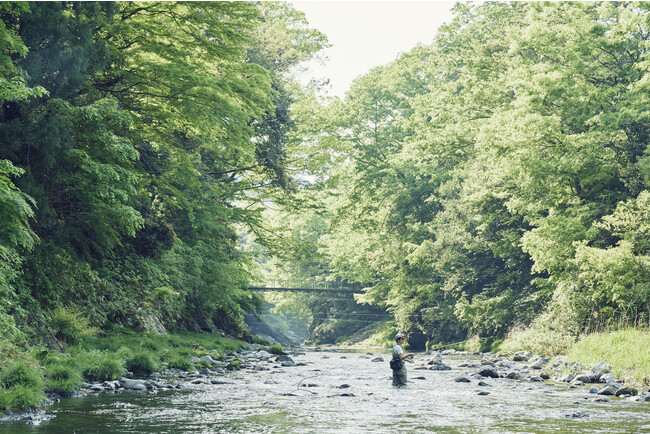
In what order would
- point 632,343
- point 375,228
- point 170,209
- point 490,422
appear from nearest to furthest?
1. point 490,422
2. point 632,343
3. point 170,209
4. point 375,228

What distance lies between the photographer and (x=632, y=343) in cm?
1510

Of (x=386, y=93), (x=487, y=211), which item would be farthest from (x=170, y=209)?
(x=386, y=93)

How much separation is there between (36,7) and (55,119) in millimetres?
2312

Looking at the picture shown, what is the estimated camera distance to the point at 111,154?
46.0 ft

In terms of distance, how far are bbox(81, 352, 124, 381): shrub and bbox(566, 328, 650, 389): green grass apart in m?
10.8

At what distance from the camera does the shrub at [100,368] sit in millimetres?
12195

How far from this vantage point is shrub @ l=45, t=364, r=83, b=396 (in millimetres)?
10430

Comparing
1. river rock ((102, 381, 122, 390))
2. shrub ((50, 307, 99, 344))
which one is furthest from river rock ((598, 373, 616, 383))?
shrub ((50, 307, 99, 344))

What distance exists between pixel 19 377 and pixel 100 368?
3254 mm

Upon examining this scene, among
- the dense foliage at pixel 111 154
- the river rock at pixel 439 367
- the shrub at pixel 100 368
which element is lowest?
the river rock at pixel 439 367

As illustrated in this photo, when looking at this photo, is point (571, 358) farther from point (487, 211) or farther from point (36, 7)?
point (36, 7)

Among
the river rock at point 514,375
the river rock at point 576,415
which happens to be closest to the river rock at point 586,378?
the river rock at point 514,375

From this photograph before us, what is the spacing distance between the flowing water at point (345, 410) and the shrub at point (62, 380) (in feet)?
1.23

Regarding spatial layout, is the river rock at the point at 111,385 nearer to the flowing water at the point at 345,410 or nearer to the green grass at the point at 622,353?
the flowing water at the point at 345,410
